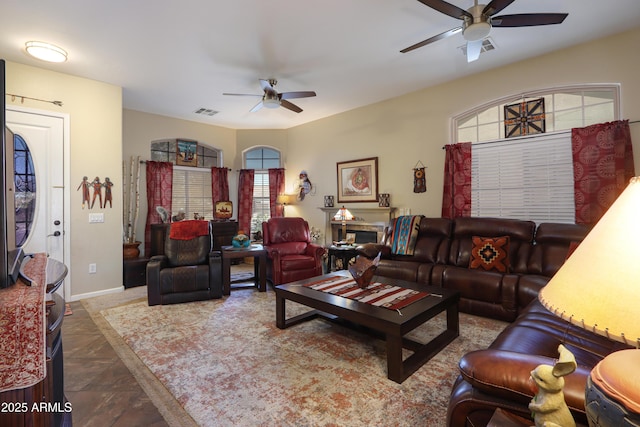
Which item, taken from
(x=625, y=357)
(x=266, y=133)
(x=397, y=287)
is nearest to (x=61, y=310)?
(x=625, y=357)

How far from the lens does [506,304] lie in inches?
119

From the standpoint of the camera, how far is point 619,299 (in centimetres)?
57

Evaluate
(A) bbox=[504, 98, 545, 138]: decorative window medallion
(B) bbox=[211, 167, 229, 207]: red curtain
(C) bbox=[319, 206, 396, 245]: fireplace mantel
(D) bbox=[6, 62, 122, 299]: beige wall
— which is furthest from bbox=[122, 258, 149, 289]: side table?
(A) bbox=[504, 98, 545, 138]: decorative window medallion

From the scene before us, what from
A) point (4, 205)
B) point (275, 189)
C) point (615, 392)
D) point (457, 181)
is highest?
point (275, 189)

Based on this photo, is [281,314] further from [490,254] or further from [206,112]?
[206,112]

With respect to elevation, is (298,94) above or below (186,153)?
above

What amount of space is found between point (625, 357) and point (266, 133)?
701cm

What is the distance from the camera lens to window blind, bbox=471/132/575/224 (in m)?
3.65

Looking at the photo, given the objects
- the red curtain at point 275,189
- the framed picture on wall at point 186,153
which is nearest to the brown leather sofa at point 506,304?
the red curtain at point 275,189

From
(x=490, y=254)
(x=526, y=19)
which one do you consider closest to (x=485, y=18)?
(x=526, y=19)

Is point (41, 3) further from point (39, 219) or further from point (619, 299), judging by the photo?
point (619, 299)

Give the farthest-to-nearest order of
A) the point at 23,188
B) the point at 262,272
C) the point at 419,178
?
the point at 419,178 < the point at 262,272 < the point at 23,188

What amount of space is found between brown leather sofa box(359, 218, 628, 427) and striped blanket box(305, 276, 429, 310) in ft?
2.49

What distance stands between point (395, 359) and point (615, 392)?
1.60m
